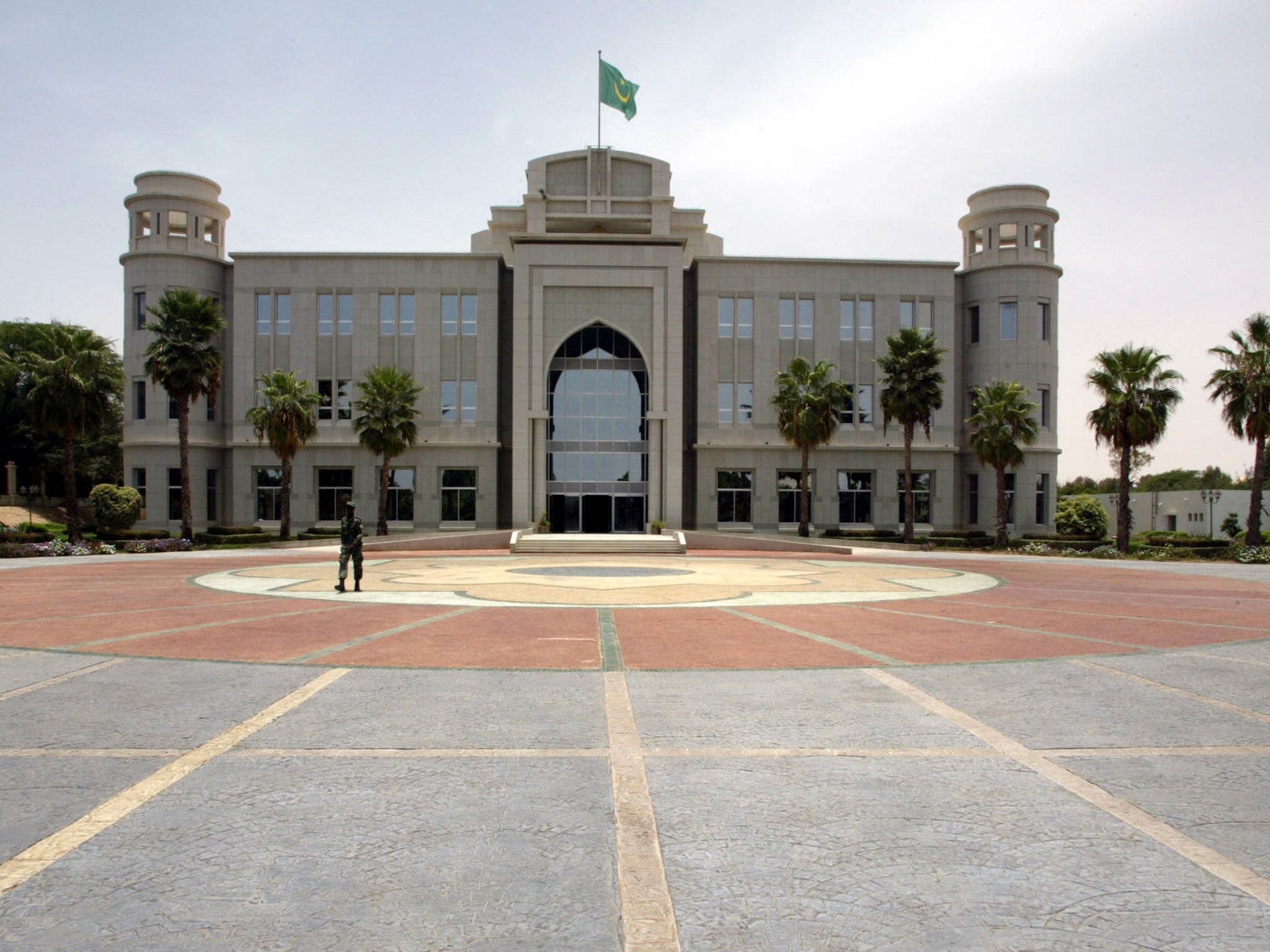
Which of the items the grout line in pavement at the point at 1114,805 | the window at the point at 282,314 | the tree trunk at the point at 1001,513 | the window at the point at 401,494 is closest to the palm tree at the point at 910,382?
the tree trunk at the point at 1001,513

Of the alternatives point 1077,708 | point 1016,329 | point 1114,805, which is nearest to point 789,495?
point 1016,329

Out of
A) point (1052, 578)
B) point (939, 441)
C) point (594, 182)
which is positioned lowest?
point (1052, 578)

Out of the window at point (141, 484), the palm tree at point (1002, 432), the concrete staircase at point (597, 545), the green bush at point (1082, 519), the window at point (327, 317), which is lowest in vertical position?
the concrete staircase at point (597, 545)

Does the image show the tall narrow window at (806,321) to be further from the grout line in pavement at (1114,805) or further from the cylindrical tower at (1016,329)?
the grout line in pavement at (1114,805)

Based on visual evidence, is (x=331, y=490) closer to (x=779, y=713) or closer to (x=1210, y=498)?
(x=779, y=713)

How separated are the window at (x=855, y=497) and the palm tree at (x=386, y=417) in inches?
1007

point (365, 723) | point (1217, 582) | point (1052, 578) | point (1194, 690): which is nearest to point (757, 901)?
point (365, 723)

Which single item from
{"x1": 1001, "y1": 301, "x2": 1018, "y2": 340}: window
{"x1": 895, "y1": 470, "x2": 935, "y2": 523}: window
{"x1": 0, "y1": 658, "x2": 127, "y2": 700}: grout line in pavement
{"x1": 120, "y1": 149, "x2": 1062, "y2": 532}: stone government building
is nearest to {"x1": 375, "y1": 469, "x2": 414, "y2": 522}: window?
{"x1": 120, "y1": 149, "x2": 1062, "y2": 532}: stone government building

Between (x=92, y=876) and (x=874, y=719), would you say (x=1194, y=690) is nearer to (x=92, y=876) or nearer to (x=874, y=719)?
(x=874, y=719)

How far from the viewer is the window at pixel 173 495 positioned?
49.8 m

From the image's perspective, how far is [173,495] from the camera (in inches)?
1962

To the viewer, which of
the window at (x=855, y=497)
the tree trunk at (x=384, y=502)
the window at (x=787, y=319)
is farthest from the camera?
the window at (x=855, y=497)

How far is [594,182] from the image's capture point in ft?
168

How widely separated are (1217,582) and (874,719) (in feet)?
65.9
